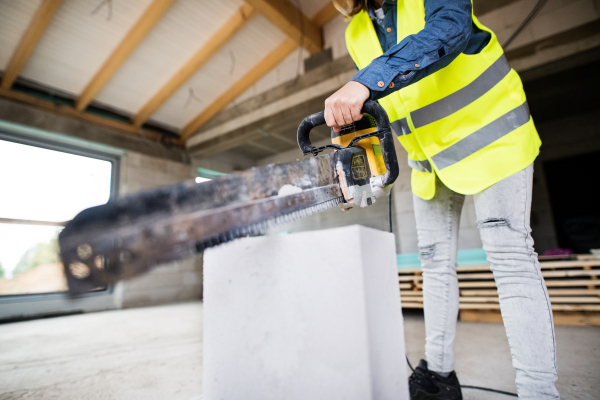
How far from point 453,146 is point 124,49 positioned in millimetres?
4721

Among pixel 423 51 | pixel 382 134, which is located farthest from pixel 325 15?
pixel 382 134

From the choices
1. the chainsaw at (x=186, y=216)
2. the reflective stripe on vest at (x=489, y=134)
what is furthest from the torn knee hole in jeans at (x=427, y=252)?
the chainsaw at (x=186, y=216)

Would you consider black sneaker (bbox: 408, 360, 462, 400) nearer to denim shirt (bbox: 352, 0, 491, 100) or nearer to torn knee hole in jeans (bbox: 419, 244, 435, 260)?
torn knee hole in jeans (bbox: 419, 244, 435, 260)

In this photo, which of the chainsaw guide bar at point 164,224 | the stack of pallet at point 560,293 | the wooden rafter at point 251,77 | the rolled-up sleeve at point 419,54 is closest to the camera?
the chainsaw guide bar at point 164,224

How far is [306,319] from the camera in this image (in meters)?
0.64

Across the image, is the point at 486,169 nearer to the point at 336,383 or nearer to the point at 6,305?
the point at 336,383

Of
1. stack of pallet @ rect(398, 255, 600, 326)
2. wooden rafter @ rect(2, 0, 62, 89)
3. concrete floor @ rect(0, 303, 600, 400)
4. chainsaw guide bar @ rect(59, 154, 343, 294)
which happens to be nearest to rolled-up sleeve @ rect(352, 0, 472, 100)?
chainsaw guide bar @ rect(59, 154, 343, 294)

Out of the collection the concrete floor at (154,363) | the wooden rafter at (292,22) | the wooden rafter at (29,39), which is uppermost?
the wooden rafter at (292,22)

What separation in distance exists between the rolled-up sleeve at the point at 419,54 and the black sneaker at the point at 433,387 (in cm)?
101

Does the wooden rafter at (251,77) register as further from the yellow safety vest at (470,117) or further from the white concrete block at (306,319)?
the white concrete block at (306,319)

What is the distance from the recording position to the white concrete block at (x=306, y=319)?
0.60 metres

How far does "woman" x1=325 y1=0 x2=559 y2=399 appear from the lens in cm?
81

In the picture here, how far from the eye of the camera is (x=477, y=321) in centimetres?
265

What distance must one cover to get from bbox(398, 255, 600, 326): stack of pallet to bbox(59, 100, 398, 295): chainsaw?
253cm
